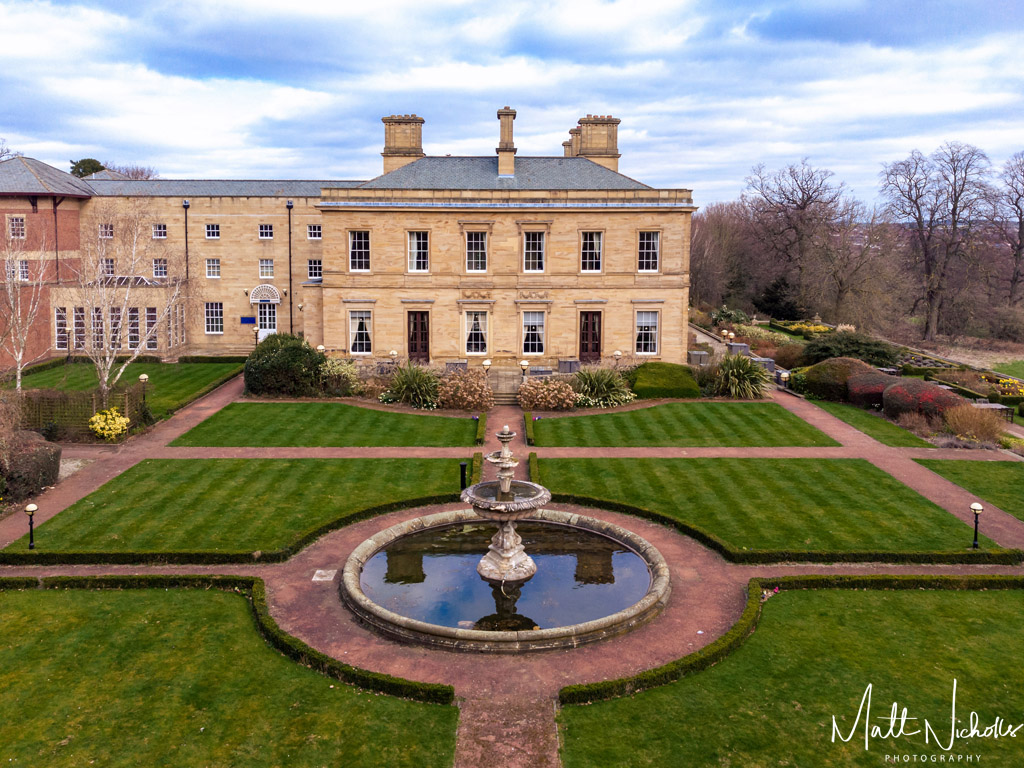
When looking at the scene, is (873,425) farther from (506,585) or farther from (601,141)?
(601,141)

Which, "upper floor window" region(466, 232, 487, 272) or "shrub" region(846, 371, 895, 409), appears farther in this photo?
"upper floor window" region(466, 232, 487, 272)

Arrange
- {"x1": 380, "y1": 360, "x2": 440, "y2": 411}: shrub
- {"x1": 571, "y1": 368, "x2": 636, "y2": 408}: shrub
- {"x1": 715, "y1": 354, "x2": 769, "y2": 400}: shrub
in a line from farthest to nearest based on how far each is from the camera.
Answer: {"x1": 715, "y1": 354, "x2": 769, "y2": 400}: shrub → {"x1": 571, "y1": 368, "x2": 636, "y2": 408}: shrub → {"x1": 380, "y1": 360, "x2": 440, "y2": 411}: shrub

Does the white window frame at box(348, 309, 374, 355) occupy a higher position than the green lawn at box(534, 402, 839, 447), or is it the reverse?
the white window frame at box(348, 309, 374, 355)

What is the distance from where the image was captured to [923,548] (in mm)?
17875

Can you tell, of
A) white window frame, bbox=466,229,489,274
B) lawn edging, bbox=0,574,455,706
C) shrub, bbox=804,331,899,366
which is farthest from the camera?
shrub, bbox=804,331,899,366

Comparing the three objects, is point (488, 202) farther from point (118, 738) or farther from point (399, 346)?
point (118, 738)

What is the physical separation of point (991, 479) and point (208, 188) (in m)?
44.9

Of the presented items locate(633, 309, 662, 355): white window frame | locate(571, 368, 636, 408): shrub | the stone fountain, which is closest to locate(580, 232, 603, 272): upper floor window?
locate(633, 309, 662, 355): white window frame

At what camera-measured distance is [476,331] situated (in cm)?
3703

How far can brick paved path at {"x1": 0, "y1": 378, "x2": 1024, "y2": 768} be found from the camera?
1161 centimetres

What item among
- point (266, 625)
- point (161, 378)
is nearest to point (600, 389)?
point (266, 625)

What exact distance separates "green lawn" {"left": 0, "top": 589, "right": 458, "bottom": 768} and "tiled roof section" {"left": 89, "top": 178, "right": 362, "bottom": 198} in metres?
35.7

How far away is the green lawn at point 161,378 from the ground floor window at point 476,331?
479 inches

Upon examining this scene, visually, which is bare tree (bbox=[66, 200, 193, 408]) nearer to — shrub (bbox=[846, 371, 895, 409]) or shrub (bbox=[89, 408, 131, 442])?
shrub (bbox=[89, 408, 131, 442])
